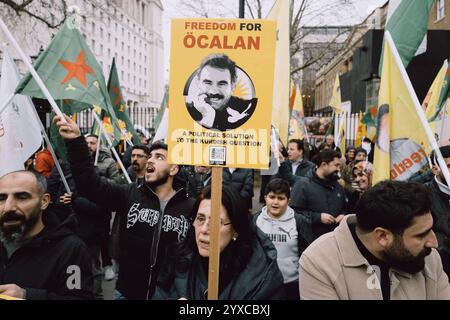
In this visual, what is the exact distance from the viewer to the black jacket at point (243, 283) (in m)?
2.13

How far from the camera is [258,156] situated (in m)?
2.28

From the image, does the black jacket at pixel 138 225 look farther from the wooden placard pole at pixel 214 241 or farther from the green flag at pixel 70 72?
the green flag at pixel 70 72

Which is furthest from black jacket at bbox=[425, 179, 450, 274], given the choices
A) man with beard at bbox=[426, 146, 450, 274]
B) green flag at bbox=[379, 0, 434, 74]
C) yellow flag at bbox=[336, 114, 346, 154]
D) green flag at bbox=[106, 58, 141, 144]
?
yellow flag at bbox=[336, 114, 346, 154]

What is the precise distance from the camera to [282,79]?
511 cm

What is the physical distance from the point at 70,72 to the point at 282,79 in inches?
95.9

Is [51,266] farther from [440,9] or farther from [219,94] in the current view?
[440,9]

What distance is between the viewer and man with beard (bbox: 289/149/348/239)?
448 centimetres

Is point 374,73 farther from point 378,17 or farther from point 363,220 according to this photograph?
point 363,220

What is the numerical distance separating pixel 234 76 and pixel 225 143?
0.37 metres

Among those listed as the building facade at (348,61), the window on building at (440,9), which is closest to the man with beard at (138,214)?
the building facade at (348,61)

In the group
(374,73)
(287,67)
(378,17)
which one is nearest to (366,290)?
(287,67)

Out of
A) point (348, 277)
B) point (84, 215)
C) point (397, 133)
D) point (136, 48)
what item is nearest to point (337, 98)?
point (397, 133)

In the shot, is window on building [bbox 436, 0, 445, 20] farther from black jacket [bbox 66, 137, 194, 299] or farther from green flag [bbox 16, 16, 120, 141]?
black jacket [bbox 66, 137, 194, 299]

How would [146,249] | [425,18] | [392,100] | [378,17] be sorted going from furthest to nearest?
1. [378,17]
2. [425,18]
3. [392,100]
4. [146,249]
